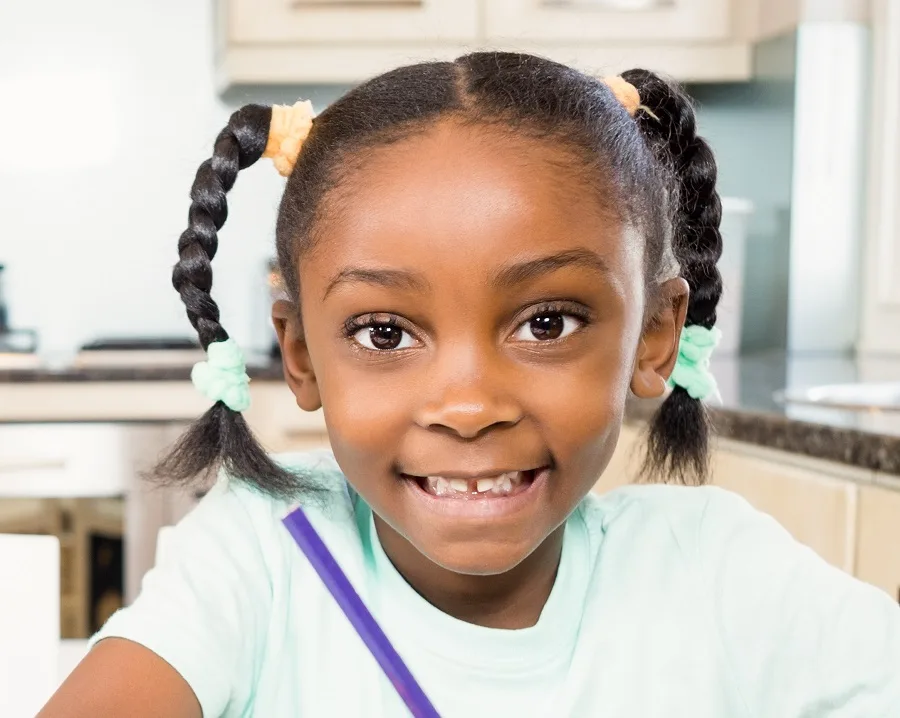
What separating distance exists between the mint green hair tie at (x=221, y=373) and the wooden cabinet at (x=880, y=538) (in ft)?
2.48

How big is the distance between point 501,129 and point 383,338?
15 cm

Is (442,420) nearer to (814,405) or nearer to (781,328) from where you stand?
(814,405)

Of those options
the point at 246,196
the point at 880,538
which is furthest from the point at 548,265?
the point at 246,196

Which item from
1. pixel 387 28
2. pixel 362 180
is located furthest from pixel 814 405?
pixel 387 28

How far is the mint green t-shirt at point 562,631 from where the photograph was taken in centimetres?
77

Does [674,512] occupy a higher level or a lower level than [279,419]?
higher

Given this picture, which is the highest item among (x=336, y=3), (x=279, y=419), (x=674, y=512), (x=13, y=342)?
(x=336, y=3)

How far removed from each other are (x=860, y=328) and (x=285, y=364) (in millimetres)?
1760

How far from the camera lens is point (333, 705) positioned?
2.66 ft

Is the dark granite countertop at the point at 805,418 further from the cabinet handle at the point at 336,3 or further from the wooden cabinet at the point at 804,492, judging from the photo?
the cabinet handle at the point at 336,3

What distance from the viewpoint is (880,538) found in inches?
49.6

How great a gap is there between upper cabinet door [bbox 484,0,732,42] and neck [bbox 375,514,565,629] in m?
1.65

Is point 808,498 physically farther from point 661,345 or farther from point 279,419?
point 279,419

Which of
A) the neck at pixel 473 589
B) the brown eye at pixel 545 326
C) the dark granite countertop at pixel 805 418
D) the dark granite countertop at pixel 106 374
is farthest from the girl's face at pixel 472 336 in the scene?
the dark granite countertop at pixel 106 374
